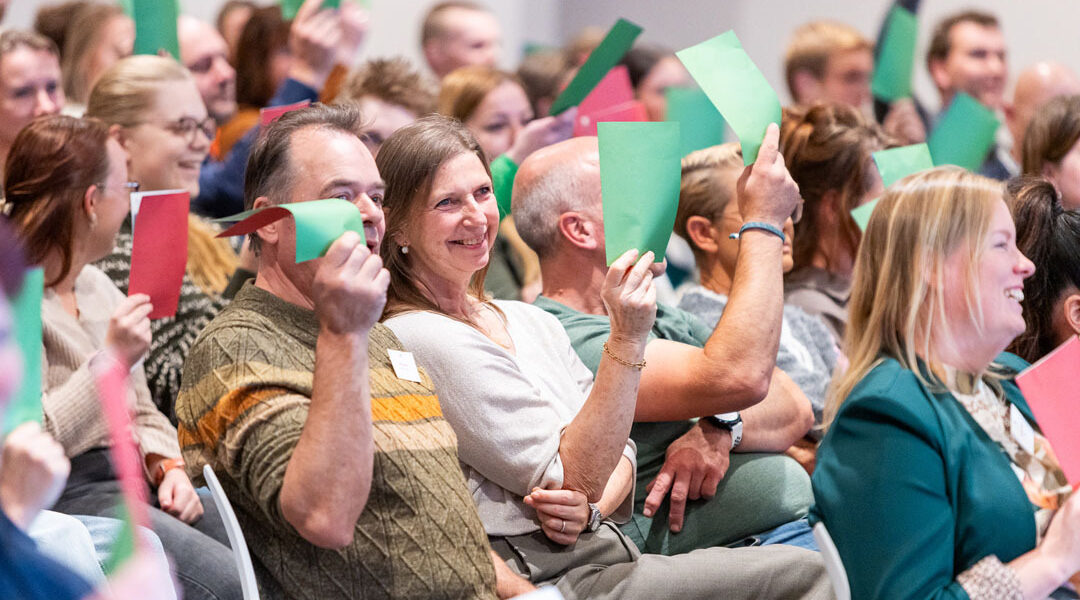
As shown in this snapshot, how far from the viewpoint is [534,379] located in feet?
7.50

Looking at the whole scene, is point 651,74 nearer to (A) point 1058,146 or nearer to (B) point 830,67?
(B) point 830,67

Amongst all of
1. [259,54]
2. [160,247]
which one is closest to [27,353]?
[160,247]

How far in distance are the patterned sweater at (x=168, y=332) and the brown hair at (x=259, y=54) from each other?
1656 mm

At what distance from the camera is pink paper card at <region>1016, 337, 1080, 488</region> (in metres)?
1.91

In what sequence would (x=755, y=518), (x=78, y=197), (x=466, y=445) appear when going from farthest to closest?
(x=78, y=197)
(x=755, y=518)
(x=466, y=445)

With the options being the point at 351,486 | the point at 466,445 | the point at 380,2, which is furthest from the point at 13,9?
the point at 351,486

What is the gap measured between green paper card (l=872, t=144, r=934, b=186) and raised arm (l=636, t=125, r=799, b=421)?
0.52m

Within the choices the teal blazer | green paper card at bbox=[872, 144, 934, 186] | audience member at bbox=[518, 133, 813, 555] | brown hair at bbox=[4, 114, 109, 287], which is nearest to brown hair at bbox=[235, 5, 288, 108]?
brown hair at bbox=[4, 114, 109, 287]

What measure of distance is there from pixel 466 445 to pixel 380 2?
4724 millimetres

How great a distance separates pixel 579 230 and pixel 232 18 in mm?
3069

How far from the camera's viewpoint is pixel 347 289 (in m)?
1.66

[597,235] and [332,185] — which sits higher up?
[332,185]

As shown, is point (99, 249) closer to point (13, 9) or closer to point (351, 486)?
point (351, 486)

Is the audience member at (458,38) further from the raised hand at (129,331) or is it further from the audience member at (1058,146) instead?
the raised hand at (129,331)
